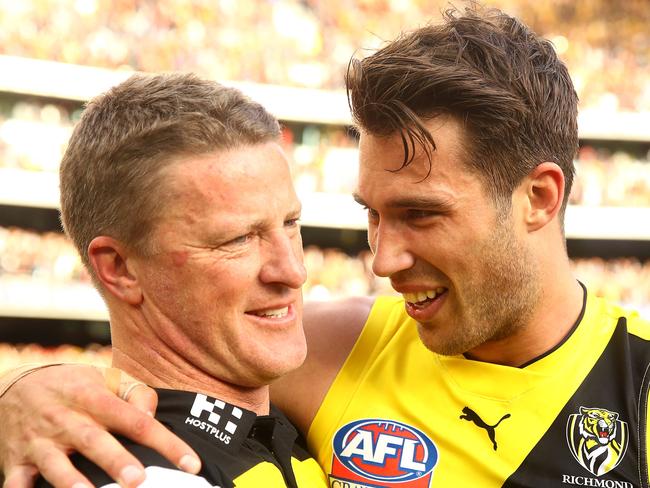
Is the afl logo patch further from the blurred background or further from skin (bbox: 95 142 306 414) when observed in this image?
the blurred background

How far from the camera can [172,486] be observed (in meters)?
1.76

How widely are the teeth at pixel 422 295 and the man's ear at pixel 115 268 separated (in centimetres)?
96

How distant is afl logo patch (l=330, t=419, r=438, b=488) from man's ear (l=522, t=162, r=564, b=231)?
79 centimetres

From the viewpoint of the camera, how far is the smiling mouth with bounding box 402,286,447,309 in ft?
9.05

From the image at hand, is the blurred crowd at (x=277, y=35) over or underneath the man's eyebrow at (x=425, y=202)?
over

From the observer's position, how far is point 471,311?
2.71 m

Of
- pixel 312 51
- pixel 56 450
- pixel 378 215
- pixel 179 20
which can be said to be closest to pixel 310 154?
pixel 312 51

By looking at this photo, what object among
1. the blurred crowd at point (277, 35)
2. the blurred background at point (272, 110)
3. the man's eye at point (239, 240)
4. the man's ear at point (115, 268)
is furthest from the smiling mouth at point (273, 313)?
the blurred crowd at point (277, 35)

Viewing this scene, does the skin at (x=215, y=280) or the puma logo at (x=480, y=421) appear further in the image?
the puma logo at (x=480, y=421)

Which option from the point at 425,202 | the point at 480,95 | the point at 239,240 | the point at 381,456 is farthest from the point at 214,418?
the point at 480,95

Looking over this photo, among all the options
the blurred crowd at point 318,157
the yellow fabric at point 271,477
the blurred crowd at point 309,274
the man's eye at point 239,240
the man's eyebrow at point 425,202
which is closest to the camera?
the yellow fabric at point 271,477

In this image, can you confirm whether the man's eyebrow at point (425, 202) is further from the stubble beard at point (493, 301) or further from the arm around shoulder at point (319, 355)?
the arm around shoulder at point (319, 355)

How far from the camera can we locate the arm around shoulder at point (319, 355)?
2761mm

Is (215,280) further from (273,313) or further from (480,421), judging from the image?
(480,421)
